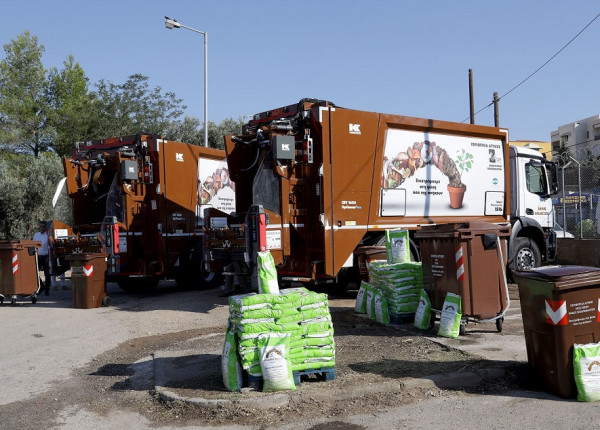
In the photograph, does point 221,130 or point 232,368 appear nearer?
point 232,368

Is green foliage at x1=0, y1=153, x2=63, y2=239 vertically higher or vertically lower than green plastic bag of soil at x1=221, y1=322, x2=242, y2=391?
higher

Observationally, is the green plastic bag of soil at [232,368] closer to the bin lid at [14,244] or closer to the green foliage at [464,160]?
the green foliage at [464,160]

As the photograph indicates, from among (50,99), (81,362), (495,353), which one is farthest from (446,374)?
(50,99)

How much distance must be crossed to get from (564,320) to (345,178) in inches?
219

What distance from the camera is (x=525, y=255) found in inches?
514

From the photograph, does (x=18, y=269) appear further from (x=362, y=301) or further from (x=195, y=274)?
(x=362, y=301)

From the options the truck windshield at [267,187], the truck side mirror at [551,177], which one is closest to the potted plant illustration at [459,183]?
the truck side mirror at [551,177]

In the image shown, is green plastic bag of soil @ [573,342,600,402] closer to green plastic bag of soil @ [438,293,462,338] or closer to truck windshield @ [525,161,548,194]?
green plastic bag of soil @ [438,293,462,338]

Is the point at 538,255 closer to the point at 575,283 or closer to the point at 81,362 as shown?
the point at 575,283

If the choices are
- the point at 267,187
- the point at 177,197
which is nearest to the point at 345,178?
the point at 267,187

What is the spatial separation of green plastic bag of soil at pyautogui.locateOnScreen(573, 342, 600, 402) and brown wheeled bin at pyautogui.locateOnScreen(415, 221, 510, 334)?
2334 millimetres

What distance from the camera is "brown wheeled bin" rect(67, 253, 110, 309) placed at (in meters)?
11.5

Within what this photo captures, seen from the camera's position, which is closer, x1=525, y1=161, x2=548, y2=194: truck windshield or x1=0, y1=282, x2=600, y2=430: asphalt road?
x1=0, y1=282, x2=600, y2=430: asphalt road

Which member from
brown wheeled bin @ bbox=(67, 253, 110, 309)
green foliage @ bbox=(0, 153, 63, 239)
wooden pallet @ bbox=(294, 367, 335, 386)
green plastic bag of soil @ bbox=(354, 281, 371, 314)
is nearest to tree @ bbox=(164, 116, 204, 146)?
green foliage @ bbox=(0, 153, 63, 239)
